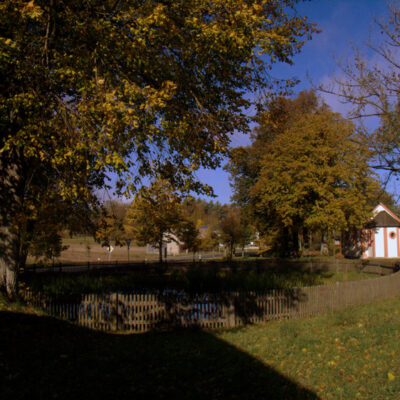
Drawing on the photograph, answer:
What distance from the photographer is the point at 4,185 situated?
9781 millimetres

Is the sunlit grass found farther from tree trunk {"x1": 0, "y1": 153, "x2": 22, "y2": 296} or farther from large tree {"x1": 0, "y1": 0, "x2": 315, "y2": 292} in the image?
tree trunk {"x1": 0, "y1": 153, "x2": 22, "y2": 296}

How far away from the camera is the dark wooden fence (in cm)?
1032

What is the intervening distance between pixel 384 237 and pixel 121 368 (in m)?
45.0

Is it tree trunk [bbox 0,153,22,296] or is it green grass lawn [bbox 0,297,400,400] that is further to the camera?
tree trunk [bbox 0,153,22,296]

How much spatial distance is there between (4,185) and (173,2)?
6543 mm

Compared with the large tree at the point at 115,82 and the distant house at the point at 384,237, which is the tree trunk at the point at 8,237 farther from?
the distant house at the point at 384,237

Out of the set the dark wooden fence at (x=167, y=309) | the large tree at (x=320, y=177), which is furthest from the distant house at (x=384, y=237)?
the dark wooden fence at (x=167, y=309)

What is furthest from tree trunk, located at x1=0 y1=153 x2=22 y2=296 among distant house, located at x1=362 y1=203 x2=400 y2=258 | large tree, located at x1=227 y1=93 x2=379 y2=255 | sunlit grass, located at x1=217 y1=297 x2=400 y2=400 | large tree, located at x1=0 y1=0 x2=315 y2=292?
distant house, located at x1=362 y1=203 x2=400 y2=258

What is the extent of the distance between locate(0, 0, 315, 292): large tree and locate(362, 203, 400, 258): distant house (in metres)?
39.8

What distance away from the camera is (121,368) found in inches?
263

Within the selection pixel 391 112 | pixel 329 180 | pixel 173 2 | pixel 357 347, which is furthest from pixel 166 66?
pixel 329 180

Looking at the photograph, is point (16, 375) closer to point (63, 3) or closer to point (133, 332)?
point (133, 332)

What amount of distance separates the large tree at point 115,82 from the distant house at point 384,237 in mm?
39768

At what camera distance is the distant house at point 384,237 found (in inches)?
1753
